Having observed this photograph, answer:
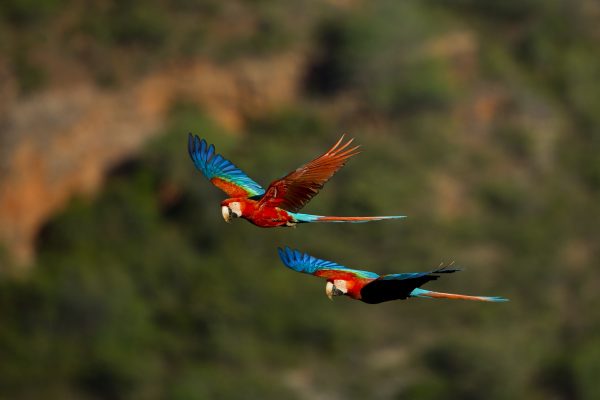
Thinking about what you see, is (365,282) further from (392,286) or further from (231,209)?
(231,209)

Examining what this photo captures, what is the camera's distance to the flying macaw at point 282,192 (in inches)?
483

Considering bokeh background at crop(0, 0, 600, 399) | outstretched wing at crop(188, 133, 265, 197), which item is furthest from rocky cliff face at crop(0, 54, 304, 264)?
outstretched wing at crop(188, 133, 265, 197)

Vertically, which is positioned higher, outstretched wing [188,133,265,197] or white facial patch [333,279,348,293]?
outstretched wing [188,133,265,197]

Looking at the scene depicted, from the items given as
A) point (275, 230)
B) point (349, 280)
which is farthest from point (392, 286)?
point (275, 230)

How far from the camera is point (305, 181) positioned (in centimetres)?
1241

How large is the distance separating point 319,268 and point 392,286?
0.93m

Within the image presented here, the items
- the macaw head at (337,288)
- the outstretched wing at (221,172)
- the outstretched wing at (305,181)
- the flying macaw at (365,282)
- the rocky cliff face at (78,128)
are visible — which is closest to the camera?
the flying macaw at (365,282)

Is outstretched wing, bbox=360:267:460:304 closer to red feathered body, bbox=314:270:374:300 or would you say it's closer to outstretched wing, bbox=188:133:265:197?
red feathered body, bbox=314:270:374:300

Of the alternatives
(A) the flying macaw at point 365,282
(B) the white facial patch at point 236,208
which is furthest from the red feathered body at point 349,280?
(B) the white facial patch at point 236,208

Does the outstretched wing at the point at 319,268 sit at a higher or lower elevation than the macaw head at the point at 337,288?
higher

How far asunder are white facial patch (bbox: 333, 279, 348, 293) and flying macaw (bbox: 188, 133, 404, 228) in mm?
423

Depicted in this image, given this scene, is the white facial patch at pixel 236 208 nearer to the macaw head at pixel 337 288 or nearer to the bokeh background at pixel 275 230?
the macaw head at pixel 337 288

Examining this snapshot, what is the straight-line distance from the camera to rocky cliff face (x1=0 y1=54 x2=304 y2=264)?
141ft

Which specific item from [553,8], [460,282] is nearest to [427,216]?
[460,282]
